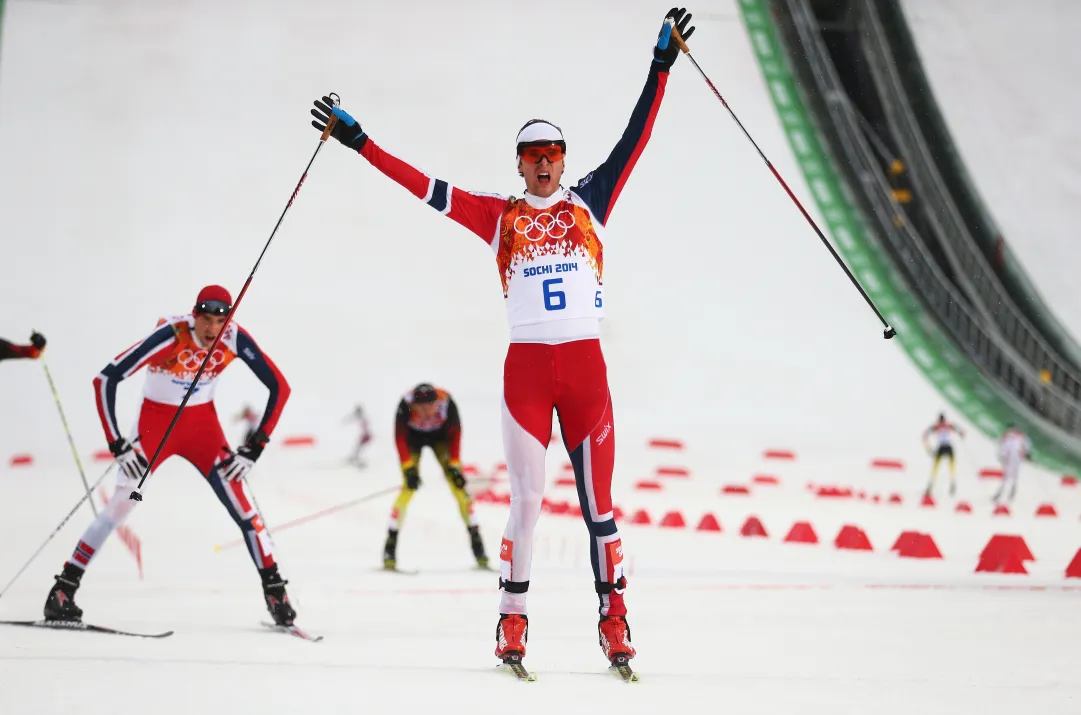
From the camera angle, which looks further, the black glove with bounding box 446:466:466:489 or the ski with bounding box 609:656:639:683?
the black glove with bounding box 446:466:466:489

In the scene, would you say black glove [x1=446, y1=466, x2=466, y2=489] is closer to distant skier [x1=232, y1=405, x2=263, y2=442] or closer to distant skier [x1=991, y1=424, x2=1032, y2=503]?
distant skier [x1=232, y1=405, x2=263, y2=442]

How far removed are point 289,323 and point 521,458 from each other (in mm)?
15247

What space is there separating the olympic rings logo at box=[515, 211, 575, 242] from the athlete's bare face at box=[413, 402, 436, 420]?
5.08 m

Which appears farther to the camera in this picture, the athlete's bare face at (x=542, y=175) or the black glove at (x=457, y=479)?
the black glove at (x=457, y=479)

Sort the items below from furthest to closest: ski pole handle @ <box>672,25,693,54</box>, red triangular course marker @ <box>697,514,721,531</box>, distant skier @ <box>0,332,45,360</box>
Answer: red triangular course marker @ <box>697,514,721,531</box>
distant skier @ <box>0,332,45,360</box>
ski pole handle @ <box>672,25,693,54</box>

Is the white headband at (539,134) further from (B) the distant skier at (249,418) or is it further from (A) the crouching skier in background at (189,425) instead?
(B) the distant skier at (249,418)

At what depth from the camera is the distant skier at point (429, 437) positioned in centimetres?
921

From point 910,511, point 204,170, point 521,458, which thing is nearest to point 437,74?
point 204,170

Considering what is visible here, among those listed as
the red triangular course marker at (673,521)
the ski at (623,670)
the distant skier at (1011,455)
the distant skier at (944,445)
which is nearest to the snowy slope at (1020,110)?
the distant skier at (944,445)

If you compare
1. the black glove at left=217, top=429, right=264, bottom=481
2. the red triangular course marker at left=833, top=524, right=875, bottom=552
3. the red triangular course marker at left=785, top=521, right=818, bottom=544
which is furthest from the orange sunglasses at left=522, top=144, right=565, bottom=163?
the red triangular course marker at left=785, top=521, right=818, bottom=544

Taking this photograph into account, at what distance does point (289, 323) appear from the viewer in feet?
62.2

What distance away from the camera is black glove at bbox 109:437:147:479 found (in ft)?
18.0

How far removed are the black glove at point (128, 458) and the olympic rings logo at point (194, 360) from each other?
0.44 m

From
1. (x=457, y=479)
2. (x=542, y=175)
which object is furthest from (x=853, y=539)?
(x=542, y=175)
